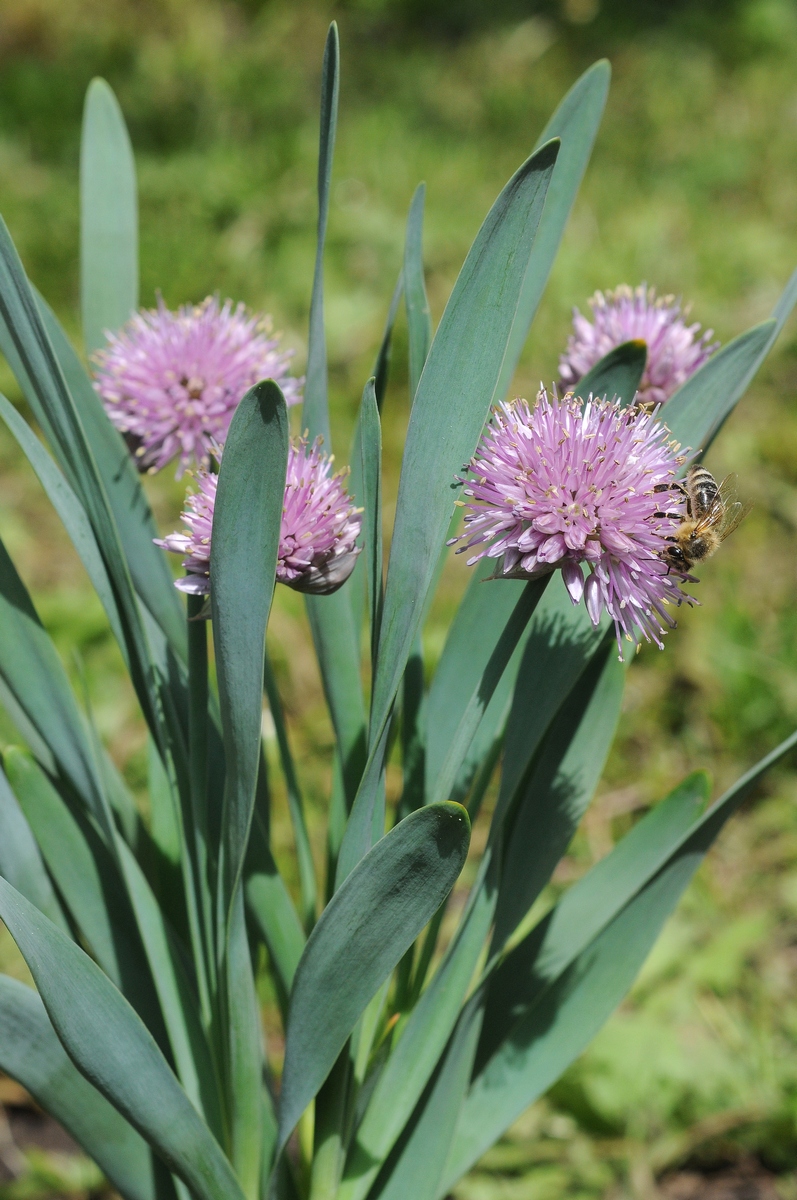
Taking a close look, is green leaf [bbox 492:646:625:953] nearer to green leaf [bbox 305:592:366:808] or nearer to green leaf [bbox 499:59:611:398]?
green leaf [bbox 305:592:366:808]

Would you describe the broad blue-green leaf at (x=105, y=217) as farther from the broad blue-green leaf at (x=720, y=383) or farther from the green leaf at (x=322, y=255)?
the broad blue-green leaf at (x=720, y=383)

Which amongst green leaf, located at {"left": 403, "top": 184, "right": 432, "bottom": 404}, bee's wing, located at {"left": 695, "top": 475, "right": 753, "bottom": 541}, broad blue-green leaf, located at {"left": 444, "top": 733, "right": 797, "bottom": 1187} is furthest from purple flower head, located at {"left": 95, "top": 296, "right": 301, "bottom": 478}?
broad blue-green leaf, located at {"left": 444, "top": 733, "right": 797, "bottom": 1187}

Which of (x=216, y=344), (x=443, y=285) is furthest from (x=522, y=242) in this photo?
(x=443, y=285)

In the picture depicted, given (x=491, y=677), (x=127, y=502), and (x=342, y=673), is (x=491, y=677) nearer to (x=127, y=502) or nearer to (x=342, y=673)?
A: (x=342, y=673)

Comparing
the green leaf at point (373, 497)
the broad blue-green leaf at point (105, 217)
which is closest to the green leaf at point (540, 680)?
the green leaf at point (373, 497)

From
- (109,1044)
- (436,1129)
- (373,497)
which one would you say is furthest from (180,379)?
(436,1129)

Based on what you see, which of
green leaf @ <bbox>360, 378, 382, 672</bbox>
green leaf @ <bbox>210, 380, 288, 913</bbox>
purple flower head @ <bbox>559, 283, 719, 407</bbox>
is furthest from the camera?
purple flower head @ <bbox>559, 283, 719, 407</bbox>
